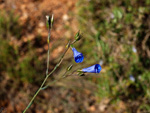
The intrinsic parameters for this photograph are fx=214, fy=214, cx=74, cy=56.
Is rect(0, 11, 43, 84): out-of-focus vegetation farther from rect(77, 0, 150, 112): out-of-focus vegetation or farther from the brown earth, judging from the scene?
rect(77, 0, 150, 112): out-of-focus vegetation

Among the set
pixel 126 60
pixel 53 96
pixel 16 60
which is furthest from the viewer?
pixel 16 60

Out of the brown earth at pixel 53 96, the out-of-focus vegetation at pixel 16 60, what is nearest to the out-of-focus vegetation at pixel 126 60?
the brown earth at pixel 53 96

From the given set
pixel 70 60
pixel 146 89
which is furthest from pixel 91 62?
pixel 146 89

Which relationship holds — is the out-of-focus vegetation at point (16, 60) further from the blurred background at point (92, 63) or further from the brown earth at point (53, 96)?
the brown earth at point (53, 96)

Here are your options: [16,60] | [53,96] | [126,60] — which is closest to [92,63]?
[126,60]

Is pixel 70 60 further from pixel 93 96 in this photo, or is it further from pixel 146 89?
pixel 146 89

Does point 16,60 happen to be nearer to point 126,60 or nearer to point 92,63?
point 92,63

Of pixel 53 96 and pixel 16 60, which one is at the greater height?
pixel 16 60

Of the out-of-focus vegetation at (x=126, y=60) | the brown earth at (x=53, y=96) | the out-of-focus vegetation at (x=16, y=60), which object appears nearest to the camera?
the out-of-focus vegetation at (x=126, y=60)
